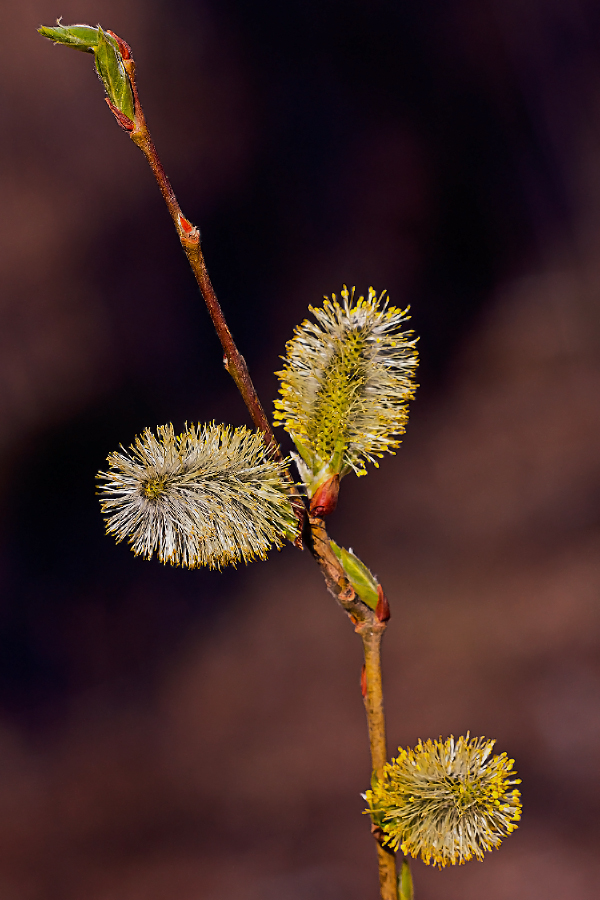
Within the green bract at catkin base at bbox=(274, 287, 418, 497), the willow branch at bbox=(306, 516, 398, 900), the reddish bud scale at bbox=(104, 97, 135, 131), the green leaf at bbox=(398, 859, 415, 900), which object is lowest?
the green leaf at bbox=(398, 859, 415, 900)

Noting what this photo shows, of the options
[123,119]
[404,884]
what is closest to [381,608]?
[404,884]

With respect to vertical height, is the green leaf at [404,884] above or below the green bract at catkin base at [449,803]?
below

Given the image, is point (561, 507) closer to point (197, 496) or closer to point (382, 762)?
point (382, 762)

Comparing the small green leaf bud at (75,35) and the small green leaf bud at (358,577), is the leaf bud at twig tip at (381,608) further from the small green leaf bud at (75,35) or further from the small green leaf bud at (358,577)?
the small green leaf bud at (75,35)

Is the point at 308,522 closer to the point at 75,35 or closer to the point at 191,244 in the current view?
the point at 191,244

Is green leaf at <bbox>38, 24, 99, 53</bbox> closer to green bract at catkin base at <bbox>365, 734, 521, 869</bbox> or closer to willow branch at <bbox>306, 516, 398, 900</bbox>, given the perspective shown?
willow branch at <bbox>306, 516, 398, 900</bbox>

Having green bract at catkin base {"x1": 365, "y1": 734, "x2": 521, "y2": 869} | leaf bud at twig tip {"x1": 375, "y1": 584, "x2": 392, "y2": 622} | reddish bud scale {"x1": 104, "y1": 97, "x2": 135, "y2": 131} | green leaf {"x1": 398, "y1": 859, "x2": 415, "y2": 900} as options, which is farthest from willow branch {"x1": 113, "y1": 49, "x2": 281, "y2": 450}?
green leaf {"x1": 398, "y1": 859, "x2": 415, "y2": 900}

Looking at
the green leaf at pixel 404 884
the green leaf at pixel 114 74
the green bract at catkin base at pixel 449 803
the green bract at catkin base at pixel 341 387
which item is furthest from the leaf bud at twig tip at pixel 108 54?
the green leaf at pixel 404 884
